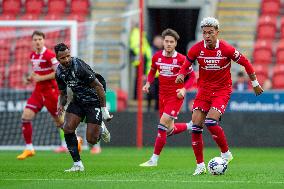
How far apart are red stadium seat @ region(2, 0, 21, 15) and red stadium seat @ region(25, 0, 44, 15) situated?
0.26 meters

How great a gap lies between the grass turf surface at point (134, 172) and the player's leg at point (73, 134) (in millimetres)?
216

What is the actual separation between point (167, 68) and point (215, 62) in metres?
2.67

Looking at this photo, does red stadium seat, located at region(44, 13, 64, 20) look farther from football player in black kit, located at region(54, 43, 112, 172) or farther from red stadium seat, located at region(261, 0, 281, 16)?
football player in black kit, located at region(54, 43, 112, 172)

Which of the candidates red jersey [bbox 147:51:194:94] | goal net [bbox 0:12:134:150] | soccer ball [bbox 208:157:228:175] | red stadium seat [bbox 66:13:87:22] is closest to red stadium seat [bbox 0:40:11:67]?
goal net [bbox 0:12:134:150]

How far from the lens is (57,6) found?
2616 cm

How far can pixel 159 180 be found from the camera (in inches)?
468

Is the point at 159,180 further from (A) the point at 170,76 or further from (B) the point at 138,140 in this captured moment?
(B) the point at 138,140

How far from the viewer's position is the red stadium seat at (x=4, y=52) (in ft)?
69.6

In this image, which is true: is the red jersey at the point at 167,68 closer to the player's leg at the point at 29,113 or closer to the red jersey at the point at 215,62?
the red jersey at the point at 215,62

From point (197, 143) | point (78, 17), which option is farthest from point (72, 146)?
point (78, 17)

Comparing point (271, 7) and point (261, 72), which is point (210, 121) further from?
point (271, 7)

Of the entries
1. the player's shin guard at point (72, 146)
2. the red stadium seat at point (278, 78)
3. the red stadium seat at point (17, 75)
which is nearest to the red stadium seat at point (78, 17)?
the red stadium seat at point (17, 75)

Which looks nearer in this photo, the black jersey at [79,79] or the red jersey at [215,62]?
the red jersey at [215,62]

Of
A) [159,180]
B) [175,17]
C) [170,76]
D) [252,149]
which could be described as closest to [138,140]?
[252,149]
